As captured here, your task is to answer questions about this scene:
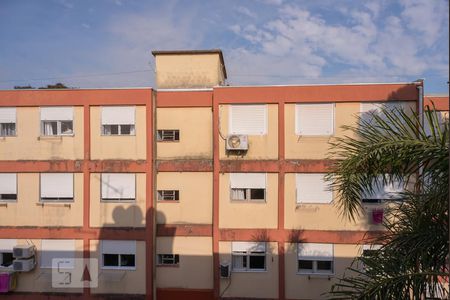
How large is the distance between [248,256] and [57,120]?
7.41 m

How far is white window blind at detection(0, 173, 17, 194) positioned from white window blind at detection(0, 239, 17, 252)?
5.15 ft

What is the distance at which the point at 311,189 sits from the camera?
10.5m

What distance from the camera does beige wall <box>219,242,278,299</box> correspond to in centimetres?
1052

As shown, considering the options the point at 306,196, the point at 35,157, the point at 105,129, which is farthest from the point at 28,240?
the point at 306,196

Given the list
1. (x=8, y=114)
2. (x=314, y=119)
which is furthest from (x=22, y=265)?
(x=314, y=119)

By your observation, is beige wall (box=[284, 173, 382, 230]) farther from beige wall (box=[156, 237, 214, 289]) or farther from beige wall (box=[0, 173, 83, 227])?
beige wall (box=[0, 173, 83, 227])

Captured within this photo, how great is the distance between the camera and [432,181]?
359 centimetres

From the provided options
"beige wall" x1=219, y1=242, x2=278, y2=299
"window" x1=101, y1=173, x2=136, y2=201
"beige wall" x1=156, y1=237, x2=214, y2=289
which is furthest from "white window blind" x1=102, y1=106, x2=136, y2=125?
"beige wall" x1=219, y1=242, x2=278, y2=299

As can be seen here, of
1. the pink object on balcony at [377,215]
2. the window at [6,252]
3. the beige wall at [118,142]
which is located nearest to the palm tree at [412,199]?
the pink object on balcony at [377,215]

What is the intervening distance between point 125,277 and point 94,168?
3.58m

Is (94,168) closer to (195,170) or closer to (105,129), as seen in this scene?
(105,129)

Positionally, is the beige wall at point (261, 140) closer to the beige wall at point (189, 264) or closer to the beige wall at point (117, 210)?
the beige wall at point (117, 210)

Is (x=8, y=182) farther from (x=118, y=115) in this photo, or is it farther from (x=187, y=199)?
(x=187, y=199)

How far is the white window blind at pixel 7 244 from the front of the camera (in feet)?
36.3
